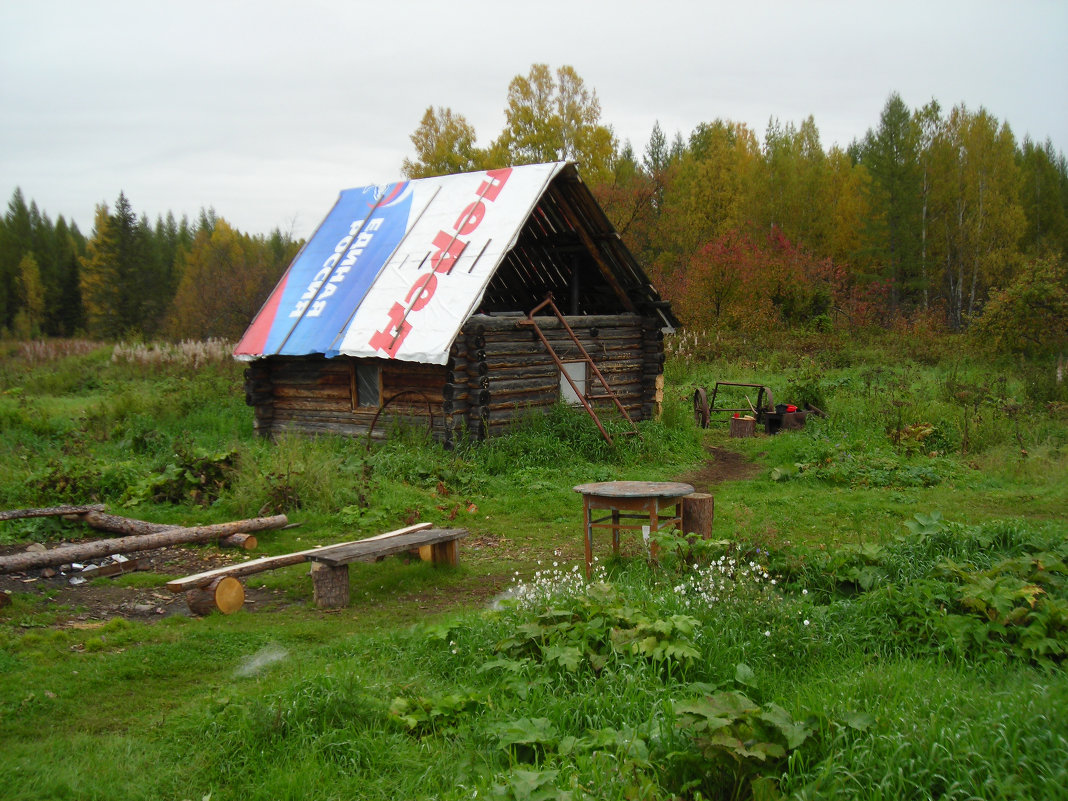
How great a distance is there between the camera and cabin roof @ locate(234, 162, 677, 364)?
12.8 metres

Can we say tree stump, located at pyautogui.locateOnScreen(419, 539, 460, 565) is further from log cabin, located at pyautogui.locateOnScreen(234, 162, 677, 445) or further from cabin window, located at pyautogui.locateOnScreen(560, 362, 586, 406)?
cabin window, located at pyautogui.locateOnScreen(560, 362, 586, 406)

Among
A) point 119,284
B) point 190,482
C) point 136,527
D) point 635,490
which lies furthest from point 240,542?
point 119,284

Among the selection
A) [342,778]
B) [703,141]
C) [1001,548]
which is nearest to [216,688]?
[342,778]

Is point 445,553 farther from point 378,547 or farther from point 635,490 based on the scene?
point 635,490

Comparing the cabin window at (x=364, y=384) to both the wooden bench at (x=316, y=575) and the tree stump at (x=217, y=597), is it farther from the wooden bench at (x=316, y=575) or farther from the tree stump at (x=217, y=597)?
the tree stump at (x=217, y=597)

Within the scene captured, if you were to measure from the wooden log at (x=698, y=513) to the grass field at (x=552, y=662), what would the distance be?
0.38 m

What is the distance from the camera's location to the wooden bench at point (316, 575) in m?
6.52

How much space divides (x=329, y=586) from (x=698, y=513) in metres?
3.27

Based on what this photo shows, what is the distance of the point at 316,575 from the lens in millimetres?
6711

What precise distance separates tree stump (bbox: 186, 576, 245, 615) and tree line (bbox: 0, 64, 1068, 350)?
2650 cm

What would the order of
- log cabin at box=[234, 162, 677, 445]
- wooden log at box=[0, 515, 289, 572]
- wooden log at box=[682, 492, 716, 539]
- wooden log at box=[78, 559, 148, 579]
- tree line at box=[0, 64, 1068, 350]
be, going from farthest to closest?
tree line at box=[0, 64, 1068, 350] → log cabin at box=[234, 162, 677, 445] → wooden log at box=[78, 559, 148, 579] → wooden log at box=[0, 515, 289, 572] → wooden log at box=[682, 492, 716, 539]

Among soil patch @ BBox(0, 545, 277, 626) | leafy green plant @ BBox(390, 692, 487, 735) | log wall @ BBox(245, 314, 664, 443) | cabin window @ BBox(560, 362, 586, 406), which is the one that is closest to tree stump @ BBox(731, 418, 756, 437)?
log wall @ BBox(245, 314, 664, 443)

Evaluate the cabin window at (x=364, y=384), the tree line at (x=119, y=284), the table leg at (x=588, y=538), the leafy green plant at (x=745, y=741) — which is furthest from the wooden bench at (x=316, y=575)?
the tree line at (x=119, y=284)

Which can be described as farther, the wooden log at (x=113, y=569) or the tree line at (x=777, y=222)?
the tree line at (x=777, y=222)
